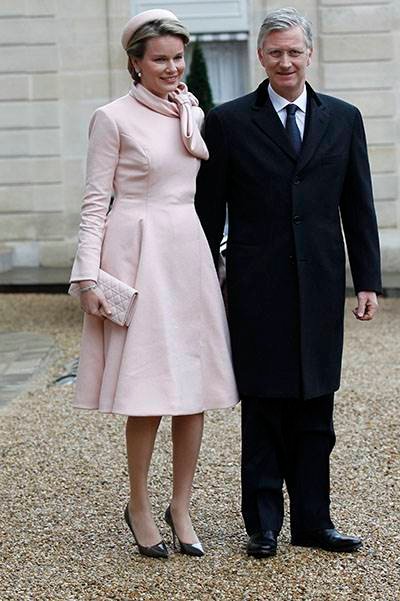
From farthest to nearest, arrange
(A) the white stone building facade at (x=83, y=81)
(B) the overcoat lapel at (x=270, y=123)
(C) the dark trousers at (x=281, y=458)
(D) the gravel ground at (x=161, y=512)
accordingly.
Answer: (A) the white stone building facade at (x=83, y=81) < (C) the dark trousers at (x=281, y=458) < (B) the overcoat lapel at (x=270, y=123) < (D) the gravel ground at (x=161, y=512)

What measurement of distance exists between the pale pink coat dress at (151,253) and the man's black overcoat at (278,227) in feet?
0.32

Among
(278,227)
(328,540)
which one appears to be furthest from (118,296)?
(328,540)

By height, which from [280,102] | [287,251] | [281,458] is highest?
[280,102]

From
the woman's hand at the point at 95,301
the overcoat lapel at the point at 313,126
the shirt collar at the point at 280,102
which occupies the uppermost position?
the shirt collar at the point at 280,102

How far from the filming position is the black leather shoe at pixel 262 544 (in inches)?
180

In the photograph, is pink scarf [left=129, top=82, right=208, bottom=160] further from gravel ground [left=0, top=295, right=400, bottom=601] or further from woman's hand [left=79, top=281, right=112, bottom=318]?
gravel ground [left=0, top=295, right=400, bottom=601]

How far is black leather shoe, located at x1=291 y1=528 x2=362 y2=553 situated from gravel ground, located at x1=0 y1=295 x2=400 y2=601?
43 mm

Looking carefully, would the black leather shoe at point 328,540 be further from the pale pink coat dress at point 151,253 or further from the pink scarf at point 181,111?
the pink scarf at point 181,111

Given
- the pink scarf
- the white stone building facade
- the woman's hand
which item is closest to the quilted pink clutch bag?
the woman's hand

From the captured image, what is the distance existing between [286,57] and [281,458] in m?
1.34

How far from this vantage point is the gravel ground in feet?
14.2

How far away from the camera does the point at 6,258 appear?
14.8 metres

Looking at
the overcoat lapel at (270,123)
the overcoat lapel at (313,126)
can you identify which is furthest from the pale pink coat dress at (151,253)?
the overcoat lapel at (313,126)

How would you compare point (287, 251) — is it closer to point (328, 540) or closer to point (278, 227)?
point (278, 227)
